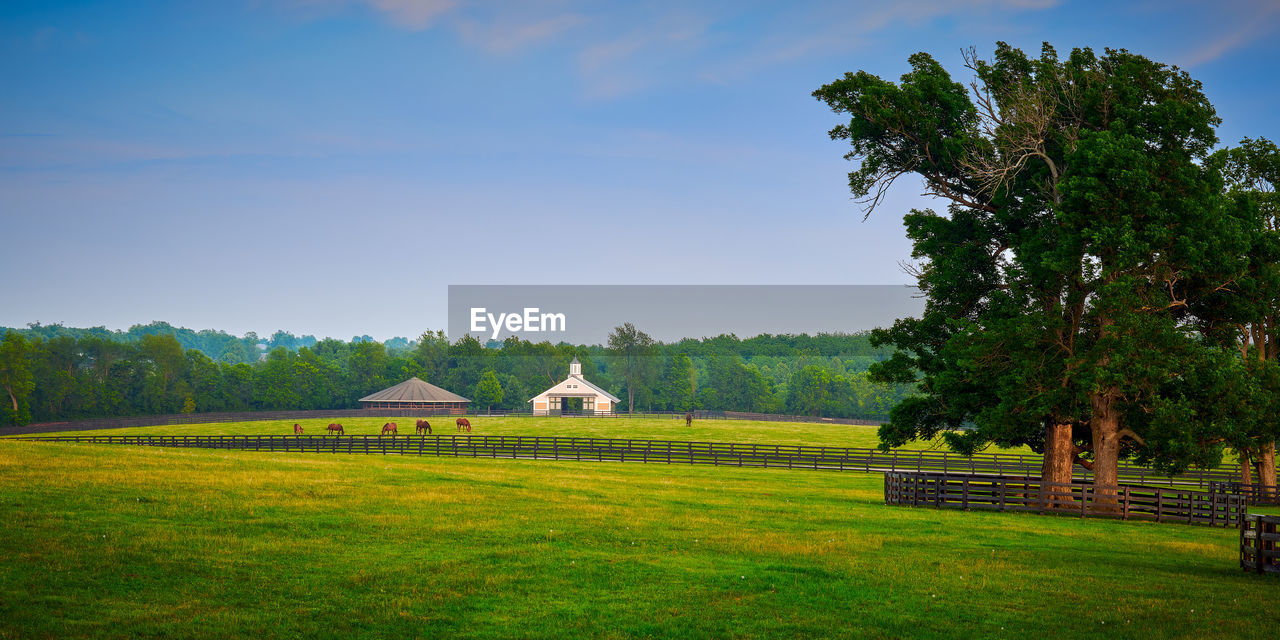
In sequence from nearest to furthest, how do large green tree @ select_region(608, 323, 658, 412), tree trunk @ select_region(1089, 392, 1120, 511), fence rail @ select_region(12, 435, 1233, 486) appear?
tree trunk @ select_region(1089, 392, 1120, 511) → fence rail @ select_region(12, 435, 1233, 486) → large green tree @ select_region(608, 323, 658, 412)

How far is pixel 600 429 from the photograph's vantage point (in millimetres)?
A: 96375

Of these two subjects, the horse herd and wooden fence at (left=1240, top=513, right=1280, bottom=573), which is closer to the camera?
wooden fence at (left=1240, top=513, right=1280, bottom=573)

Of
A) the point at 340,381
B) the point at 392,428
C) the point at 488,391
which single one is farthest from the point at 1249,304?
the point at 340,381

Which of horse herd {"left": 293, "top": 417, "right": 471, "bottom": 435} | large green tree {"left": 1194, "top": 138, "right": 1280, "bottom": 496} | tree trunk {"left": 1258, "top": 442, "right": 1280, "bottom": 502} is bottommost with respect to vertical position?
horse herd {"left": 293, "top": 417, "right": 471, "bottom": 435}

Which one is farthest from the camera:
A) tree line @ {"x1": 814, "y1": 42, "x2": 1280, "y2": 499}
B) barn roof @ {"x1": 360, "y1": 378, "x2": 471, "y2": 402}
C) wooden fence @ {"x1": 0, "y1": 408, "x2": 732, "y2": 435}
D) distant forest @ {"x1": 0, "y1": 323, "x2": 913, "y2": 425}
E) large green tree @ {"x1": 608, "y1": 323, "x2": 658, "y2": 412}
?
large green tree @ {"x1": 608, "y1": 323, "x2": 658, "y2": 412}

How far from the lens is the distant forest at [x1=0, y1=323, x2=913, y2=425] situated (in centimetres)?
12275

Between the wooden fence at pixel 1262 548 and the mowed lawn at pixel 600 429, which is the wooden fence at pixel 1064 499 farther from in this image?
the mowed lawn at pixel 600 429

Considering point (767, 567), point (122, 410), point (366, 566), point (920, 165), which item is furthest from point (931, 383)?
point (122, 410)

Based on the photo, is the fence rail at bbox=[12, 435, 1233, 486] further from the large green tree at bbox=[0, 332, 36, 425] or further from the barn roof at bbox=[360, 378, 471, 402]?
the large green tree at bbox=[0, 332, 36, 425]

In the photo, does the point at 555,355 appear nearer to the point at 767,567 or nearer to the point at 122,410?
the point at 122,410

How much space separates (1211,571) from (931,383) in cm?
1472

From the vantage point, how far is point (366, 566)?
16797 mm

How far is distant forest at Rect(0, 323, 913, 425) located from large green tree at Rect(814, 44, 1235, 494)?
288 ft

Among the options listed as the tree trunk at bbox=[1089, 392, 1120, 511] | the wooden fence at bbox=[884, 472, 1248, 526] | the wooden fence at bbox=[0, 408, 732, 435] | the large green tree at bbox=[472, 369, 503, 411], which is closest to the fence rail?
the tree trunk at bbox=[1089, 392, 1120, 511]
